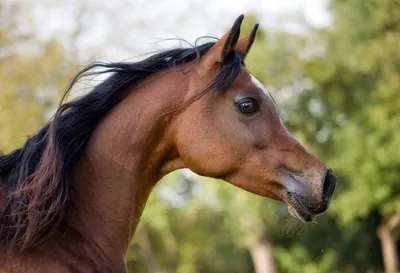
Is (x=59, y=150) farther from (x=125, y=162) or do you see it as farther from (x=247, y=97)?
(x=247, y=97)

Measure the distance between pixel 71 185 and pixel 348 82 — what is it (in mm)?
32806

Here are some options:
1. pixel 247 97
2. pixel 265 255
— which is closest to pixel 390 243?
pixel 265 255

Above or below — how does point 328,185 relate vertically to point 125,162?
below

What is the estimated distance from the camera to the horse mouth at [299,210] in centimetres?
439

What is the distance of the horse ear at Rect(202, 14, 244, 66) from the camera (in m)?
4.36

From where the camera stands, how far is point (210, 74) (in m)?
4.51

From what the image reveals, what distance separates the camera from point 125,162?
173 inches

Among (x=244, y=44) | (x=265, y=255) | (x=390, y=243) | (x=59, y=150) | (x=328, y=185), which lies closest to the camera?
(x=59, y=150)

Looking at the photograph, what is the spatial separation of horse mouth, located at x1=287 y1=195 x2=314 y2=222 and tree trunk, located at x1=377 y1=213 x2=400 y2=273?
28.1 metres

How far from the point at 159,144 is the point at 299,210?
91cm

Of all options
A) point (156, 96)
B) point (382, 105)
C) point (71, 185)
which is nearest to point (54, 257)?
point (71, 185)

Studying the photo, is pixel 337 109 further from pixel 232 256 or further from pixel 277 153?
pixel 277 153

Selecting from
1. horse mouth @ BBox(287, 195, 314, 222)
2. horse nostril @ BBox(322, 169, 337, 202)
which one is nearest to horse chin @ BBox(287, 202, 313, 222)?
horse mouth @ BBox(287, 195, 314, 222)

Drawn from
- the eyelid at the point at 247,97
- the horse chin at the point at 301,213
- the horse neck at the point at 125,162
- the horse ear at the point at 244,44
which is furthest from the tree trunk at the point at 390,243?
the horse neck at the point at 125,162
